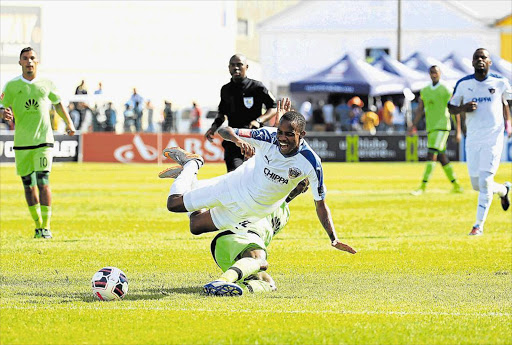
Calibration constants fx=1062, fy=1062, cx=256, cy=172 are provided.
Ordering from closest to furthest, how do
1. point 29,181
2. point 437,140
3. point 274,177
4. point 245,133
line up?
point 274,177, point 245,133, point 29,181, point 437,140

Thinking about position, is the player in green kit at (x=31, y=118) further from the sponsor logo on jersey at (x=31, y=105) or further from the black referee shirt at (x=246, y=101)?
the black referee shirt at (x=246, y=101)

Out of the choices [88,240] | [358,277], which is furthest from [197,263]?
[88,240]

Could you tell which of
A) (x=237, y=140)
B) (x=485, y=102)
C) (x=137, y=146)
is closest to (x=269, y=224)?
(x=237, y=140)

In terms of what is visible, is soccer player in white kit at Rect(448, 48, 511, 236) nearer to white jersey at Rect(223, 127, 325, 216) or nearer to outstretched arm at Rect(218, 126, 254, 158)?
outstretched arm at Rect(218, 126, 254, 158)

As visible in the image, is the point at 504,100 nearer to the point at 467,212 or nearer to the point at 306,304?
the point at 467,212

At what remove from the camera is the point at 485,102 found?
1515 cm

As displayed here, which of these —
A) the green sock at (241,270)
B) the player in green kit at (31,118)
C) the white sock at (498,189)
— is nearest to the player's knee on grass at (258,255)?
the green sock at (241,270)

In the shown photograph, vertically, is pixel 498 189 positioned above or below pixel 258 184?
below

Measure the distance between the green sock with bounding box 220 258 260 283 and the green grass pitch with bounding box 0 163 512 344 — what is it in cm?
21

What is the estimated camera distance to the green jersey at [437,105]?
22969 mm

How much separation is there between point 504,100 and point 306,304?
7085 mm

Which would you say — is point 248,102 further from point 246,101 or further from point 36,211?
point 36,211

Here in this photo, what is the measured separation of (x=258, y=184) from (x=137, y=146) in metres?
30.8

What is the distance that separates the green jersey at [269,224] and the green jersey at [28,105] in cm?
502
